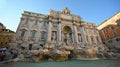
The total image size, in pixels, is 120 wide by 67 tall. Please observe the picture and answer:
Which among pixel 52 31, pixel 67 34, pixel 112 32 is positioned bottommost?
pixel 67 34

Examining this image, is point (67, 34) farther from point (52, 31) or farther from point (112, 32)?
point (112, 32)

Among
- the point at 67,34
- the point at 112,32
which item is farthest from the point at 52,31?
the point at 112,32

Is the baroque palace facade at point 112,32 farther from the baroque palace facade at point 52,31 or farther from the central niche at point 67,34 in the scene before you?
the central niche at point 67,34

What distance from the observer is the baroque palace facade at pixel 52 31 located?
21087mm

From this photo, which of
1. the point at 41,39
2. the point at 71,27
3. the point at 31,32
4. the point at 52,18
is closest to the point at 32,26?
the point at 31,32

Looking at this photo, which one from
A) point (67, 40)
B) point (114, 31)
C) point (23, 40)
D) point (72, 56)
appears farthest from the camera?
point (114, 31)

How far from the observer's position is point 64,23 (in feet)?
91.7

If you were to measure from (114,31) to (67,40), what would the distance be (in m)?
20.3

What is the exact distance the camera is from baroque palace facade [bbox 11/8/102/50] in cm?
2109

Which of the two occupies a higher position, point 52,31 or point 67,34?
point 52,31

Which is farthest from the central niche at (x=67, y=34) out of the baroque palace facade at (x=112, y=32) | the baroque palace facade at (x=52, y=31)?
the baroque palace facade at (x=112, y=32)

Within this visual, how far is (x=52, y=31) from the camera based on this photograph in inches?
992

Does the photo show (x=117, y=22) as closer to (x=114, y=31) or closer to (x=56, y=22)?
(x=114, y=31)

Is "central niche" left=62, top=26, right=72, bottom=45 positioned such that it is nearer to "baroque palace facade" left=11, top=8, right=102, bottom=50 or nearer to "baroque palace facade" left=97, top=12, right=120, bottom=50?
"baroque palace facade" left=11, top=8, right=102, bottom=50
